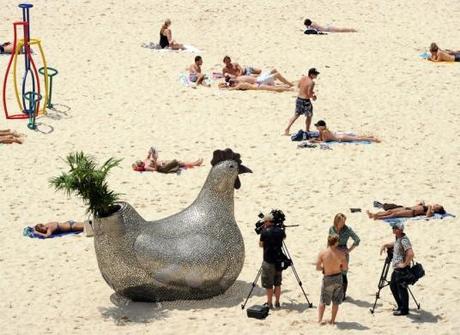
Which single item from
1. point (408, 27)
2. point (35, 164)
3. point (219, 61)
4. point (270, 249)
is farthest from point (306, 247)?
point (408, 27)

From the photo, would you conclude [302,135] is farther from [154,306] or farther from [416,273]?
[416,273]

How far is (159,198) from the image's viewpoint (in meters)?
18.6

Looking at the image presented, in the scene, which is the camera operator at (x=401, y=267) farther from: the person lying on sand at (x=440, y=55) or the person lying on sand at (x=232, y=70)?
the person lying on sand at (x=440, y=55)

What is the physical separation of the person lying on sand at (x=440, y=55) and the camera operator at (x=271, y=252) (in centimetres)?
1345

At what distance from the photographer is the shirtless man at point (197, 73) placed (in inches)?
968

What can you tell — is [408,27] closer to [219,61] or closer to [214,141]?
[219,61]

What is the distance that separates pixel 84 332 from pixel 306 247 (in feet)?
12.7

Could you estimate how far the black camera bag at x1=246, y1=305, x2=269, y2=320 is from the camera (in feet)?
46.4

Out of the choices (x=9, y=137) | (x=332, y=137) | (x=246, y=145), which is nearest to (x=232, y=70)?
(x=246, y=145)

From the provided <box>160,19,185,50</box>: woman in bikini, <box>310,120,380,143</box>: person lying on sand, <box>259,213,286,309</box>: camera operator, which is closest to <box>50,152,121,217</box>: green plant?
<box>259,213,286,309</box>: camera operator

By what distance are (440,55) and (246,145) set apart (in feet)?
24.9

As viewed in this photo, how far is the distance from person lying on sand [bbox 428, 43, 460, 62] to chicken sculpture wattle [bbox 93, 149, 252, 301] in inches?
507

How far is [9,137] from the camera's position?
2111cm

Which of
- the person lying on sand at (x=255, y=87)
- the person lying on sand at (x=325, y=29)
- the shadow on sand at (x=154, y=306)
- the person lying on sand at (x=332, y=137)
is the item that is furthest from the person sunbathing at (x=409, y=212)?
the person lying on sand at (x=325, y=29)
